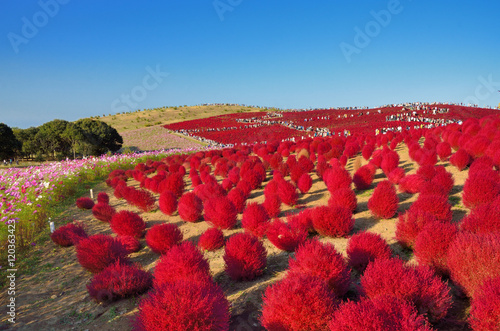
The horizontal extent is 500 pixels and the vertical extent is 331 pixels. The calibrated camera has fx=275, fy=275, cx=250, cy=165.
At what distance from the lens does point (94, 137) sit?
31844mm

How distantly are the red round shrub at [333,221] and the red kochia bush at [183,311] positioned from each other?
287 centimetres

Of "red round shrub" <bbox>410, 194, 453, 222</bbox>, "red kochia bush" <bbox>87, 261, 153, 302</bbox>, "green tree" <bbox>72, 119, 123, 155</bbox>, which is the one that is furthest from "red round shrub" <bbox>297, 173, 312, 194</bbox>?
"green tree" <bbox>72, 119, 123, 155</bbox>

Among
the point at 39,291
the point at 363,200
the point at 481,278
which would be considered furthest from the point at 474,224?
the point at 39,291

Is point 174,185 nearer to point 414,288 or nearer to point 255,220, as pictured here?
point 255,220

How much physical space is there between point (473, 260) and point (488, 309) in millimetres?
769

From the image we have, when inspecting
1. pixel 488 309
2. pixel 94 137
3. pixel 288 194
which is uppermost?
pixel 94 137

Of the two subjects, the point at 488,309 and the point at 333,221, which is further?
the point at 333,221

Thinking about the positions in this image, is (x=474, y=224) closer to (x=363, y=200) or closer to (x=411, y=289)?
(x=411, y=289)

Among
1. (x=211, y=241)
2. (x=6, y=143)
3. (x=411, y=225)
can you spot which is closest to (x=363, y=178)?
(x=411, y=225)

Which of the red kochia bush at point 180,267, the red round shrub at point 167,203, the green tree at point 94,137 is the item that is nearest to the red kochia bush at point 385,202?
the red kochia bush at point 180,267

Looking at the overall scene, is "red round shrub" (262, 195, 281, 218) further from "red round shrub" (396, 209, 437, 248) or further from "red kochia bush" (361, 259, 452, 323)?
"red kochia bush" (361, 259, 452, 323)

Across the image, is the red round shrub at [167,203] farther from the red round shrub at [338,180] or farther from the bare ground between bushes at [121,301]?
the red round shrub at [338,180]

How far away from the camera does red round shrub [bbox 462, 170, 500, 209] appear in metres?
4.80

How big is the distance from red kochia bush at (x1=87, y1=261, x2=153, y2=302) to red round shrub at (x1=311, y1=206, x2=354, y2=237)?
3.00 m
